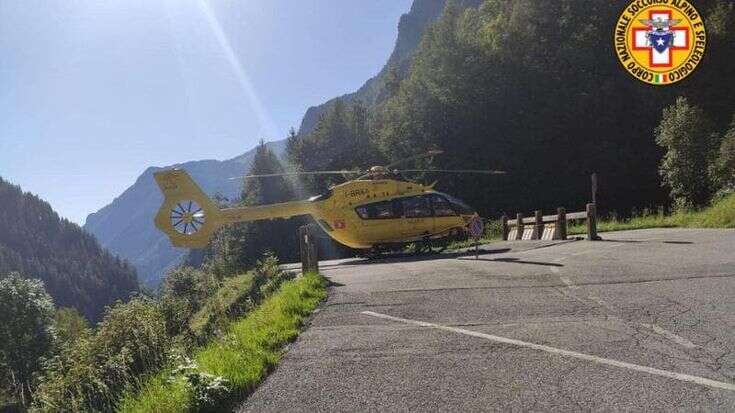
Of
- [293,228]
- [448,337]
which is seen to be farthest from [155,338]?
[293,228]

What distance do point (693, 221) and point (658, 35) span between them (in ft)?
24.3

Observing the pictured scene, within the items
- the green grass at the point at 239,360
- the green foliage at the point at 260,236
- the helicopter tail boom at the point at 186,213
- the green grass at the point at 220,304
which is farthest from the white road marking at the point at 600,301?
the green foliage at the point at 260,236

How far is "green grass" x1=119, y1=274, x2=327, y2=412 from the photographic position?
194 inches

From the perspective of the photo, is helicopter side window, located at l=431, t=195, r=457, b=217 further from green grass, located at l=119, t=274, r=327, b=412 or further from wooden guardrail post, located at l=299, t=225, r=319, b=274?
green grass, located at l=119, t=274, r=327, b=412

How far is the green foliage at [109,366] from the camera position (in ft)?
22.1

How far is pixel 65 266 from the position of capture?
7032 inches

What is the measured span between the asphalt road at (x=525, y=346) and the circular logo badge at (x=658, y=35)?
949cm

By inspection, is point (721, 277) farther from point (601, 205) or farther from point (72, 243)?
point (72, 243)

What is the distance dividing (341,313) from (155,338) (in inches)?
120

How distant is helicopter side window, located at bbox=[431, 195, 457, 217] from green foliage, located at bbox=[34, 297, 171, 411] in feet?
39.1

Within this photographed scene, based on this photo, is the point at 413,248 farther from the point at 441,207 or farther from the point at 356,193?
the point at 356,193

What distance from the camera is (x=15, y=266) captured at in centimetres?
16650

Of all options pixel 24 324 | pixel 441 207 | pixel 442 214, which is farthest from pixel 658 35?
pixel 24 324

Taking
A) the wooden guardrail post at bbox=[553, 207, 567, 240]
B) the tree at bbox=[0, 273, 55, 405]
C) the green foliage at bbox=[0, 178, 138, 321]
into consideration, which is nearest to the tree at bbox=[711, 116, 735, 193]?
the wooden guardrail post at bbox=[553, 207, 567, 240]
